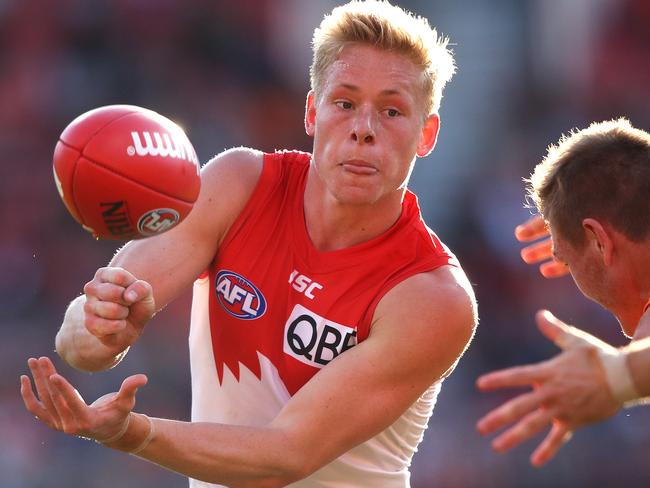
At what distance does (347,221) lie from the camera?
525 cm

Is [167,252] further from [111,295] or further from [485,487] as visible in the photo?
[485,487]

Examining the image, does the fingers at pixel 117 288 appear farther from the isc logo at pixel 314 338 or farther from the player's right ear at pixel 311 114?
the player's right ear at pixel 311 114

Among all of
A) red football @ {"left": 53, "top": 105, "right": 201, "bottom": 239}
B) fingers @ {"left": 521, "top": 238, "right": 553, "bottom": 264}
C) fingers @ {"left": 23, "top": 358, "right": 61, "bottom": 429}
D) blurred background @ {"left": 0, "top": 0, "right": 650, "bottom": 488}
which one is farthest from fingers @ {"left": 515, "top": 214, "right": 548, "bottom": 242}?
blurred background @ {"left": 0, "top": 0, "right": 650, "bottom": 488}

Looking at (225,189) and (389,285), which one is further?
(225,189)

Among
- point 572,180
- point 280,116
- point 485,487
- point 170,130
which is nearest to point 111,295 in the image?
point 170,130

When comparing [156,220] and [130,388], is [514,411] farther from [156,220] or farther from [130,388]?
[156,220]

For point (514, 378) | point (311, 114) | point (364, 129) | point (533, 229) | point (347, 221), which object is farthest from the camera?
point (533, 229)

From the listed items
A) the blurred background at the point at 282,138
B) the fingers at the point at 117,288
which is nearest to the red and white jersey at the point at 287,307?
the fingers at the point at 117,288

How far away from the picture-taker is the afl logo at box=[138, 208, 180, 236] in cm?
445

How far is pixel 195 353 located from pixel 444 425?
15.6 feet

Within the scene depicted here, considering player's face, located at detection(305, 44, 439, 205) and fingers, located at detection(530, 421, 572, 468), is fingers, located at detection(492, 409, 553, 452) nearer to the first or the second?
fingers, located at detection(530, 421, 572, 468)

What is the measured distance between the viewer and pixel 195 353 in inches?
213

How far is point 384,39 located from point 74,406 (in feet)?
6.90

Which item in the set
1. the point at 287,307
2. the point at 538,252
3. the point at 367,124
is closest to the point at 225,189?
the point at 287,307
